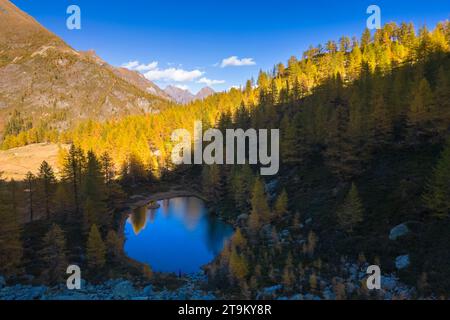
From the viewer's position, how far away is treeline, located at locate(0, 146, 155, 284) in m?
34.9

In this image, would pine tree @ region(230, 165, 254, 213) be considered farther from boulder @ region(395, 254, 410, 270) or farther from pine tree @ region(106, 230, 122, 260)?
boulder @ region(395, 254, 410, 270)

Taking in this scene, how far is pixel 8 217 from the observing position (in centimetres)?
3538

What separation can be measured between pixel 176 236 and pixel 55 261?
2350 centimetres

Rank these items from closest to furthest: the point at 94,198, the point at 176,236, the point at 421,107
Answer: the point at 421,107 → the point at 94,198 → the point at 176,236

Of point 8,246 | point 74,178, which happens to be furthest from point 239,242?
point 74,178

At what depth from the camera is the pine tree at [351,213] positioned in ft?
120

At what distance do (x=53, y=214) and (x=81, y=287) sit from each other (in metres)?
25.3

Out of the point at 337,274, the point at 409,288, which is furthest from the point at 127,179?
the point at 409,288

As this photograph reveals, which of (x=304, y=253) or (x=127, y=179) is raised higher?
(x=127, y=179)

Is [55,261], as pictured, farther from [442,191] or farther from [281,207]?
[442,191]

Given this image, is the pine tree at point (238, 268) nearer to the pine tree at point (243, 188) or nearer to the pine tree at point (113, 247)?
the pine tree at point (113, 247)

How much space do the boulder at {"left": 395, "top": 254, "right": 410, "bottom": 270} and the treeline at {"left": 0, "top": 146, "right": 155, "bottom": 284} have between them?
27.4m

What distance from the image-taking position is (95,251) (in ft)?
124
